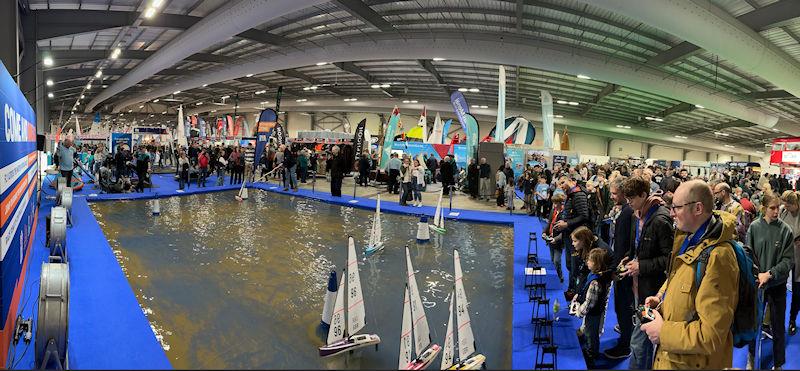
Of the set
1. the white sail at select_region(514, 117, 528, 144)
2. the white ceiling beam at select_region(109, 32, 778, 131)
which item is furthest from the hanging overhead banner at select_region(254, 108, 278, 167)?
the white sail at select_region(514, 117, 528, 144)

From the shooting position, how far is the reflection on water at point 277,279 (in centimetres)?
385

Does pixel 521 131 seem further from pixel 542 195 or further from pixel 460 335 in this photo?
pixel 460 335

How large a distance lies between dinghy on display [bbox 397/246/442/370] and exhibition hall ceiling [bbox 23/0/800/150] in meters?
7.96

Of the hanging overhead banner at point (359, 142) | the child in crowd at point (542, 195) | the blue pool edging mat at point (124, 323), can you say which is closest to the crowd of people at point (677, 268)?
the blue pool edging mat at point (124, 323)

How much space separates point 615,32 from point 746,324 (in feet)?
42.0

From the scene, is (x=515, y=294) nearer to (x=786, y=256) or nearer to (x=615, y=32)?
(x=786, y=256)

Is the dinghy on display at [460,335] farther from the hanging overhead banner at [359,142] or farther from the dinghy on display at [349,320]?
the hanging overhead banner at [359,142]

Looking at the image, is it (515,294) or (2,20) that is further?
(2,20)

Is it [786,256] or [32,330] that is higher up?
[786,256]

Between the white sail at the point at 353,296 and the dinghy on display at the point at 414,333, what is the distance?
556mm

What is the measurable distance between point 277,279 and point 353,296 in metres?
2.40

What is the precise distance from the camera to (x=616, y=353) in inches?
137

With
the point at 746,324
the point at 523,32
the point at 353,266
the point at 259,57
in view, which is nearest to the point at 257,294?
the point at 353,266

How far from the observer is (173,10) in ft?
44.5
